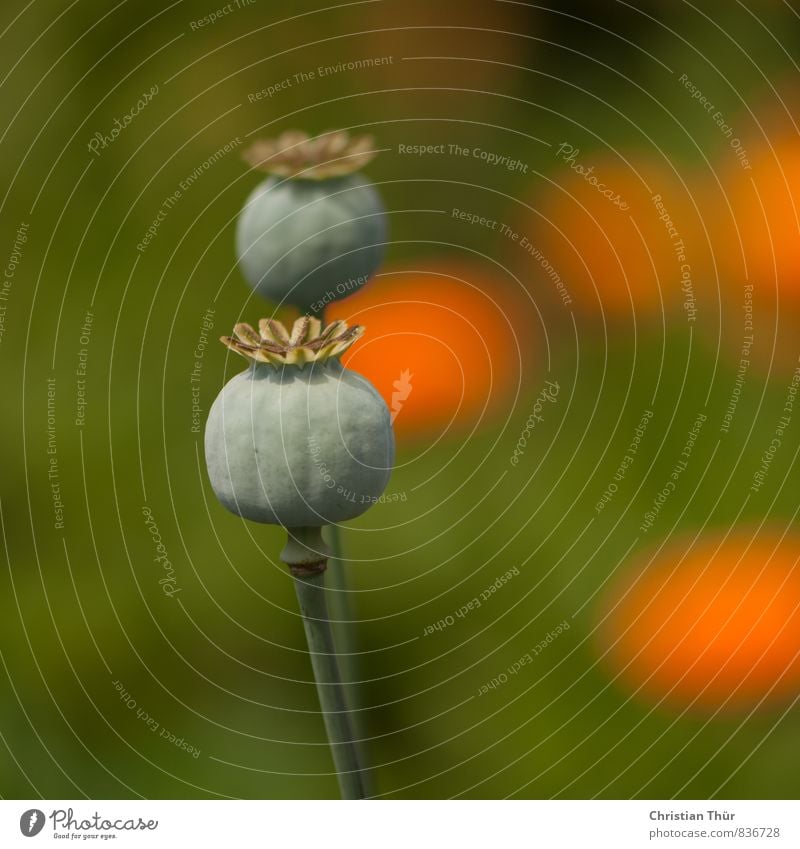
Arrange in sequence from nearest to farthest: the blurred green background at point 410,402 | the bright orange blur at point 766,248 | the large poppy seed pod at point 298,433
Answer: the large poppy seed pod at point 298,433, the blurred green background at point 410,402, the bright orange blur at point 766,248

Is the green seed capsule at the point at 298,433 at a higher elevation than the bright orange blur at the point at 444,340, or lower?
lower

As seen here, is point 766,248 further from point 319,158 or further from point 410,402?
point 319,158

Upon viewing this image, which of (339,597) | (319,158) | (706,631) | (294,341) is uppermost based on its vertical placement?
(319,158)

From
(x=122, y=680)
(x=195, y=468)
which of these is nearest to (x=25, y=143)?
(x=195, y=468)

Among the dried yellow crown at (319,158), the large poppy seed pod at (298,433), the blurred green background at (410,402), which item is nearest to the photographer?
the large poppy seed pod at (298,433)

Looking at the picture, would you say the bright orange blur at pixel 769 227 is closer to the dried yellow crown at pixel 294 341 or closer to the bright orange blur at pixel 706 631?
the bright orange blur at pixel 706 631

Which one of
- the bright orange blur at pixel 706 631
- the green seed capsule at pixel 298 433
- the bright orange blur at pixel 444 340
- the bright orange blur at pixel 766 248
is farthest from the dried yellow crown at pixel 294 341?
the bright orange blur at pixel 766 248

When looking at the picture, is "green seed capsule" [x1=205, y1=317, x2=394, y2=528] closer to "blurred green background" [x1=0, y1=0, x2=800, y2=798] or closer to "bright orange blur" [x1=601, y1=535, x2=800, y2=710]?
"blurred green background" [x1=0, y1=0, x2=800, y2=798]

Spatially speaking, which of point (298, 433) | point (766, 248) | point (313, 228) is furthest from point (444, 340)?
point (298, 433)
